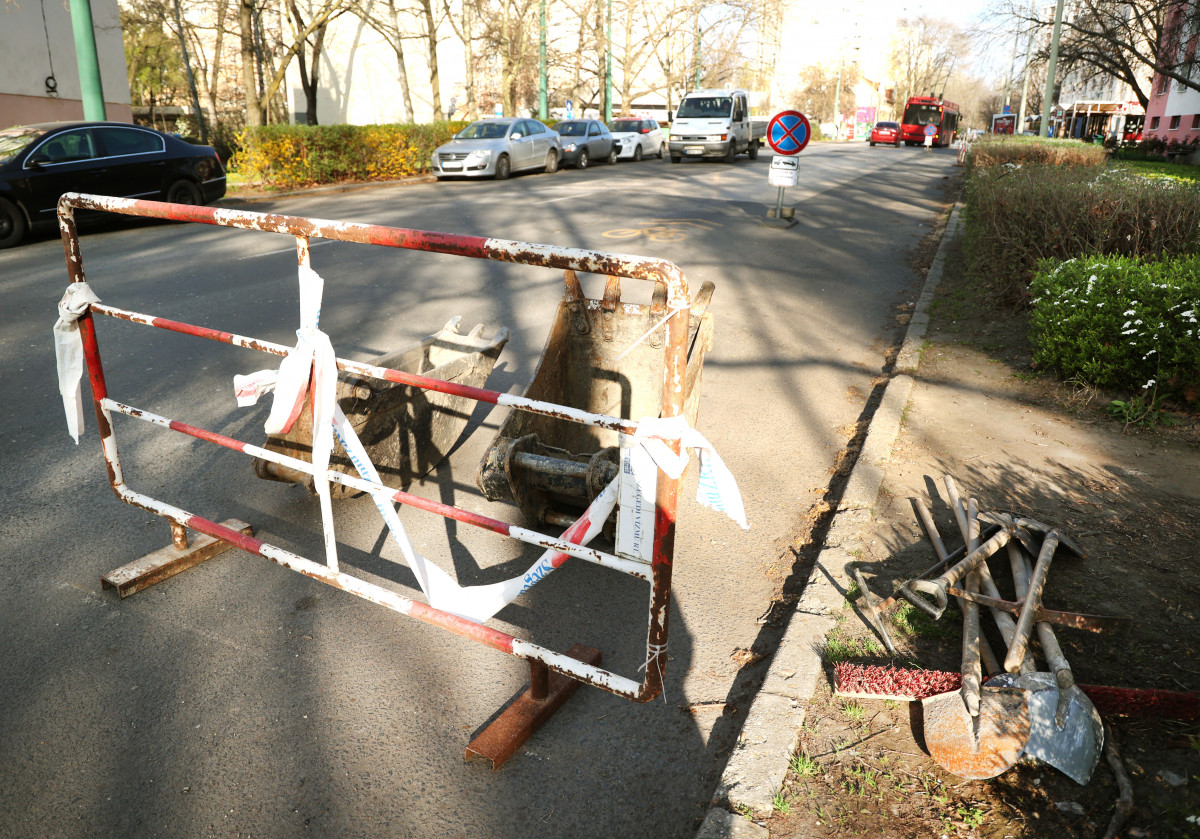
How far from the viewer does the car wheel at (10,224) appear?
38.1 ft

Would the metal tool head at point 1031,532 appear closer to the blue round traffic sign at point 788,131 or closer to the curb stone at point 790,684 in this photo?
the curb stone at point 790,684

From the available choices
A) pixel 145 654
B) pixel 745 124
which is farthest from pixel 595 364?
pixel 745 124

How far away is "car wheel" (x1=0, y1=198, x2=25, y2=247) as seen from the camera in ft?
38.1

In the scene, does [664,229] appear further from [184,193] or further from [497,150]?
[497,150]

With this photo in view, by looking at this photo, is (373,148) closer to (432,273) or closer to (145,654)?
(432,273)

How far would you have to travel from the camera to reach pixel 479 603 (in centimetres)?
271

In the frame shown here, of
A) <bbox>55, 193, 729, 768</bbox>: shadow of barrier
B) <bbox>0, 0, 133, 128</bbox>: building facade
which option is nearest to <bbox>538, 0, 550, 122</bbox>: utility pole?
<bbox>0, 0, 133, 128</bbox>: building facade

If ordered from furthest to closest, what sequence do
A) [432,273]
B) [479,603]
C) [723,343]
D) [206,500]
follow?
[432,273], [723,343], [206,500], [479,603]

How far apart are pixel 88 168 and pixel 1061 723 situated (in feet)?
47.3

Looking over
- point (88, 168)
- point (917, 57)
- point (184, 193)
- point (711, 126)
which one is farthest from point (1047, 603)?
point (917, 57)

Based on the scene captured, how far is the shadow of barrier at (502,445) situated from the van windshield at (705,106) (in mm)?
25875

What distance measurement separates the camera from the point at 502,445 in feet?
A: 12.3

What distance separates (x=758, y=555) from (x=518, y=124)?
2177 cm

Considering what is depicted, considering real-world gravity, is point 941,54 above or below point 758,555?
above
